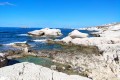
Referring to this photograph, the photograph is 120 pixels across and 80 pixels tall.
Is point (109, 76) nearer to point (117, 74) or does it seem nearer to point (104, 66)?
point (117, 74)

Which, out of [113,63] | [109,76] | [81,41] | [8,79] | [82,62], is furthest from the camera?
[81,41]

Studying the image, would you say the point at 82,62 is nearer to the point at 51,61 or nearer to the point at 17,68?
the point at 51,61

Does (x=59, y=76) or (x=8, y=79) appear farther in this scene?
(x=59, y=76)

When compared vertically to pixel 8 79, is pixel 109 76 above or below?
below

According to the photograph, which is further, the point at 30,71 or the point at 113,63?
the point at 113,63

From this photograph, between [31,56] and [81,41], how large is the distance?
17123 mm

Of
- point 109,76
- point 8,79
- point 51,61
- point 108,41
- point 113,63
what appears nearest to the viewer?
point 8,79

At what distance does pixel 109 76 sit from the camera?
2292 centimetres

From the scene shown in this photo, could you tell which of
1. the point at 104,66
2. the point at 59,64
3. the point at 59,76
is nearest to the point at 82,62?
the point at 59,64

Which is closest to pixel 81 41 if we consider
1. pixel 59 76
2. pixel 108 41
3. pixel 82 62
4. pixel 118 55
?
pixel 108 41

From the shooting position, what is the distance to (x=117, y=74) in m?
23.0

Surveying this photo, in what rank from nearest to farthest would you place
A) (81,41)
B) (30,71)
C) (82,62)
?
(30,71), (82,62), (81,41)

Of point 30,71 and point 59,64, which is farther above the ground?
point 30,71

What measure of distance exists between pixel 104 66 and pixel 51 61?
29.9 ft
